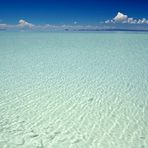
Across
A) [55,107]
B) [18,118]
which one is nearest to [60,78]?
[55,107]

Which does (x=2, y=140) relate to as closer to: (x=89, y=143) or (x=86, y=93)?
(x=89, y=143)

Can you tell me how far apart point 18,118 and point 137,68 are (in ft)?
25.9

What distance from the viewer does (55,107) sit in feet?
19.4

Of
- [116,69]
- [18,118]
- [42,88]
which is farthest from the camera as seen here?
[116,69]

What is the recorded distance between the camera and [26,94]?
272 inches

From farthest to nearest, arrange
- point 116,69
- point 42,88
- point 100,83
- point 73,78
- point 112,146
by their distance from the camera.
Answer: point 116,69 < point 73,78 < point 100,83 < point 42,88 < point 112,146

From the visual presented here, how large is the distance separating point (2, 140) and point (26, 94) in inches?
111

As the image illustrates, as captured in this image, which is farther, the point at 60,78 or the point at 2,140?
the point at 60,78

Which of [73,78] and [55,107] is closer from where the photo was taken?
[55,107]

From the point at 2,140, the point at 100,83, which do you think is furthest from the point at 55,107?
the point at 100,83

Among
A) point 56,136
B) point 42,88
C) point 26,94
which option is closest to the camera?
point 56,136

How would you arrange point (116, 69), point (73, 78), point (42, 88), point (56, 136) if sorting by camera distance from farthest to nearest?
point (116, 69), point (73, 78), point (42, 88), point (56, 136)

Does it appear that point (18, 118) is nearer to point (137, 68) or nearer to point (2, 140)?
point (2, 140)

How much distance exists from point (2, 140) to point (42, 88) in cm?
351
